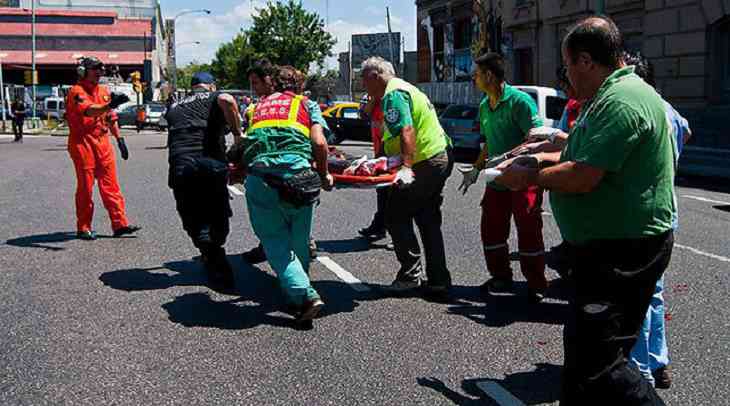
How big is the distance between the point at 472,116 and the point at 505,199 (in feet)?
49.6

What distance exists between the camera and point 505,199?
253 inches

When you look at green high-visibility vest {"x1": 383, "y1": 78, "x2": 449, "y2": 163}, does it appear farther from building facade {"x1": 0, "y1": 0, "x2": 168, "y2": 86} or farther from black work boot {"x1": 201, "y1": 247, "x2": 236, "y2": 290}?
building facade {"x1": 0, "y1": 0, "x2": 168, "y2": 86}

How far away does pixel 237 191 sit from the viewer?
13.9 meters

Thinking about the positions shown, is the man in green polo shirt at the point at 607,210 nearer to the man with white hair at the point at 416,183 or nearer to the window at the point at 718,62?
the man with white hair at the point at 416,183

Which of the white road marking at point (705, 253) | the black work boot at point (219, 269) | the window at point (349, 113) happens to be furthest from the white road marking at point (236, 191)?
the window at point (349, 113)

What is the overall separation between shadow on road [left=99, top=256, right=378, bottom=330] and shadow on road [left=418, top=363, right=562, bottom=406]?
59.7 inches

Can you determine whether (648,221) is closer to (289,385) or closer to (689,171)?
(289,385)

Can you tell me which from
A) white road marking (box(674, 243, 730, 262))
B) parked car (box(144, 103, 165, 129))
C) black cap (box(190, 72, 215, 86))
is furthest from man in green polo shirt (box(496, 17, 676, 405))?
parked car (box(144, 103, 165, 129))

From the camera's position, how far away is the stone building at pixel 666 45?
69.1 feet

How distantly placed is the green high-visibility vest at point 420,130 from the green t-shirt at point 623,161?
2880 millimetres

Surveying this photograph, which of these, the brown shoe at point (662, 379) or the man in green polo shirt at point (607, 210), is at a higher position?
the man in green polo shirt at point (607, 210)

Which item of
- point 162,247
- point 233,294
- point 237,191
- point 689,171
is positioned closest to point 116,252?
point 162,247

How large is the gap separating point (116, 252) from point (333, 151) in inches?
106

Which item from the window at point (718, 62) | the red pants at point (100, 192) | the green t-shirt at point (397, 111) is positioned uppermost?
the window at point (718, 62)
